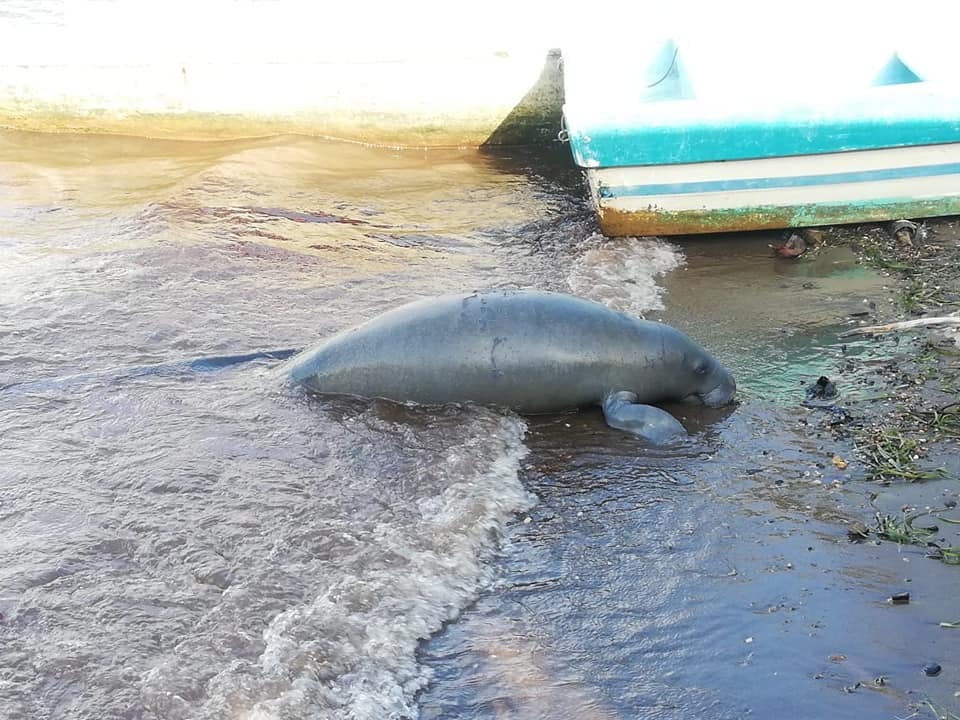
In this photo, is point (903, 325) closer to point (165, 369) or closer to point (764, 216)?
point (764, 216)

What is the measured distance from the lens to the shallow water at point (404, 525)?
3.72 metres

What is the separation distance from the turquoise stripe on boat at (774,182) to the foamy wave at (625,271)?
0.43 metres

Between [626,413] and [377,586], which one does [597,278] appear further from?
[377,586]

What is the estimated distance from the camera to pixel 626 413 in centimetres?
569

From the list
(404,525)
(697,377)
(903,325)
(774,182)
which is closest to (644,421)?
(697,377)

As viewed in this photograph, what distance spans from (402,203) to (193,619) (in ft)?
21.2

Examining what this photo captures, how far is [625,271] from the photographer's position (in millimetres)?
8141

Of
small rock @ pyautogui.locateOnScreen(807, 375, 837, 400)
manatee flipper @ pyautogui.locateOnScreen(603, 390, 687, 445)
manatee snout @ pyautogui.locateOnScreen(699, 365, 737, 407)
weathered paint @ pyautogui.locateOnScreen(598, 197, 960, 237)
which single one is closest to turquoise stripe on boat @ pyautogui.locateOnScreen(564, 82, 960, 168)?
weathered paint @ pyautogui.locateOnScreen(598, 197, 960, 237)

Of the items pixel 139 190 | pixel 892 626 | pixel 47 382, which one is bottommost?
pixel 892 626

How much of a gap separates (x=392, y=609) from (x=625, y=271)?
4.54m

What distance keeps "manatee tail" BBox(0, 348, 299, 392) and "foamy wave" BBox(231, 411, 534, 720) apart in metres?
1.73

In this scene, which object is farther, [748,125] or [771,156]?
[771,156]

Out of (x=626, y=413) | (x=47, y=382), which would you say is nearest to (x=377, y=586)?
(x=626, y=413)

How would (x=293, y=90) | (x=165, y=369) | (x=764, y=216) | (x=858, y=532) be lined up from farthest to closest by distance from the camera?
1. (x=293, y=90)
2. (x=764, y=216)
3. (x=165, y=369)
4. (x=858, y=532)
